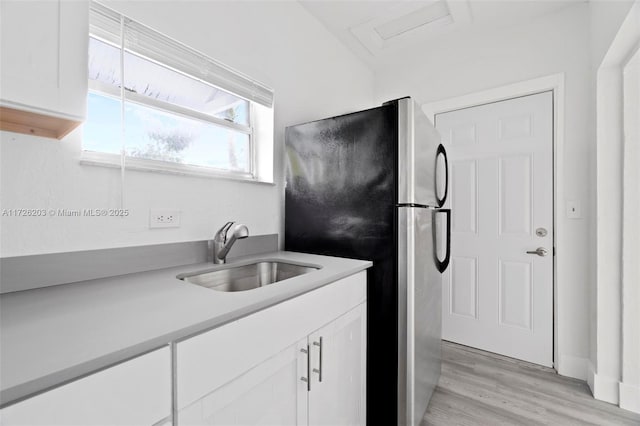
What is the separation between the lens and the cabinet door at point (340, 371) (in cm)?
109

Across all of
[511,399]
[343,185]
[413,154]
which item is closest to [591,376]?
[511,399]

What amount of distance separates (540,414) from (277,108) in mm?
2426

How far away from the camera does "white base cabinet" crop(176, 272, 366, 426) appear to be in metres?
0.70

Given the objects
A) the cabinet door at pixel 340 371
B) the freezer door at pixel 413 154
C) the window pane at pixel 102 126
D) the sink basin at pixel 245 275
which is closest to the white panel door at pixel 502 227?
the freezer door at pixel 413 154

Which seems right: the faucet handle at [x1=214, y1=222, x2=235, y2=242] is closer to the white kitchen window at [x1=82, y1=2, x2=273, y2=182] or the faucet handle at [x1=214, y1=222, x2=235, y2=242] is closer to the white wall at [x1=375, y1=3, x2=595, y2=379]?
the white kitchen window at [x1=82, y1=2, x2=273, y2=182]

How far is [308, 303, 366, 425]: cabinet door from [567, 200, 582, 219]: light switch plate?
176cm

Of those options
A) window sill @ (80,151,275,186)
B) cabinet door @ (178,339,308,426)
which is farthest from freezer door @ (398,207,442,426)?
window sill @ (80,151,275,186)

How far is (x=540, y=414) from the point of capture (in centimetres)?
167

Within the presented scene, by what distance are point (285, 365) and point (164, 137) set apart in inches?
46.1

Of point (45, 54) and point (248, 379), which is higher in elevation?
point (45, 54)

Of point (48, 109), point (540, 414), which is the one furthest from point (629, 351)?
point (48, 109)

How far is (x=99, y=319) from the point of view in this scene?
0.68 m

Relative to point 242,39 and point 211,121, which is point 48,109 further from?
point 242,39

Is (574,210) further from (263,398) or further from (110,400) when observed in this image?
(110,400)
